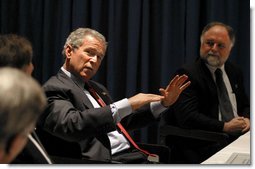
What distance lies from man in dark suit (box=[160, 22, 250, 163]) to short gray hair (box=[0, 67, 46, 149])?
1.18 metres

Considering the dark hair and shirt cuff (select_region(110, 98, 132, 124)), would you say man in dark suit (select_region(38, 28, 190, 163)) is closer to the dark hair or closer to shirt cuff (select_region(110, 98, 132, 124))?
shirt cuff (select_region(110, 98, 132, 124))

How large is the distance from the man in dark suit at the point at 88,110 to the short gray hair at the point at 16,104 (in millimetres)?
856

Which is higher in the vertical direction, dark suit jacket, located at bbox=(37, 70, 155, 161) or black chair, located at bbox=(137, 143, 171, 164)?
dark suit jacket, located at bbox=(37, 70, 155, 161)

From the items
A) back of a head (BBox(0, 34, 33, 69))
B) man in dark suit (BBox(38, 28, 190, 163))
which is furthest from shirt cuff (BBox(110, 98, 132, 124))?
back of a head (BBox(0, 34, 33, 69))

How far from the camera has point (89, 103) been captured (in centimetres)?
190

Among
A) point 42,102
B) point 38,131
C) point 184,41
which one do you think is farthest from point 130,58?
point 42,102

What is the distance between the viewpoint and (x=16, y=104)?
33.9 inches

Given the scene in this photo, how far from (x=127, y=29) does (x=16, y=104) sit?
1.16 metres

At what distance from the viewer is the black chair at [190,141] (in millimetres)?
2039

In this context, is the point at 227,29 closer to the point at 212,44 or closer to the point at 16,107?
the point at 212,44

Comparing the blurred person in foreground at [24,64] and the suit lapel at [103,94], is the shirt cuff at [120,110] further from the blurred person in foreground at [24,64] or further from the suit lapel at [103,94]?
the blurred person in foreground at [24,64]

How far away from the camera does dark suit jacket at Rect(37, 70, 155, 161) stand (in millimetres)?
1745

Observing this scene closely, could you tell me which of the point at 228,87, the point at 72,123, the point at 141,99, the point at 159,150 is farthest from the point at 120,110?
the point at 228,87

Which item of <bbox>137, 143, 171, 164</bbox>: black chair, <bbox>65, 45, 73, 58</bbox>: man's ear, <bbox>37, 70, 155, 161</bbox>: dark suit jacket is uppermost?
<bbox>65, 45, 73, 58</bbox>: man's ear
